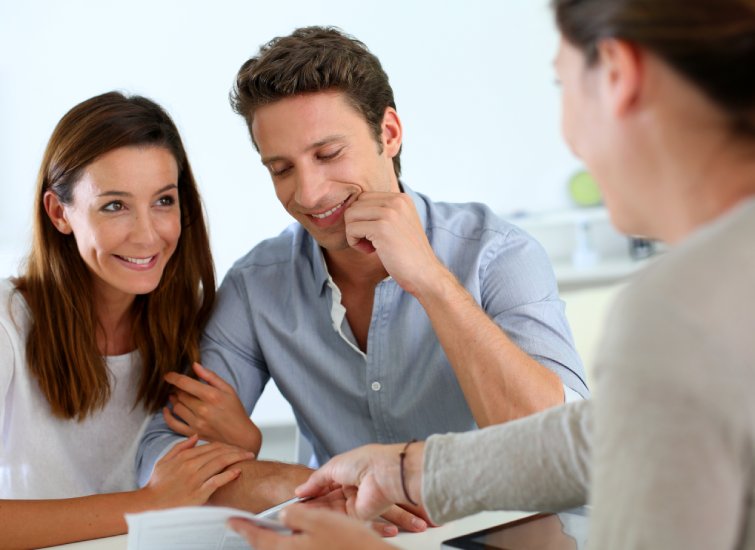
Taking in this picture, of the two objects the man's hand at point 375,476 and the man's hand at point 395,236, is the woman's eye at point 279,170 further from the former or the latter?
the man's hand at point 375,476

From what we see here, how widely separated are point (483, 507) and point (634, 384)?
0.43 metres

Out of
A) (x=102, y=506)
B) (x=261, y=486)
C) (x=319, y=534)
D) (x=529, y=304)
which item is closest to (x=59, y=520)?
(x=102, y=506)

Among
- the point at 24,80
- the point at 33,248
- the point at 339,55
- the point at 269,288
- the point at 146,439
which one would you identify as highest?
the point at 24,80

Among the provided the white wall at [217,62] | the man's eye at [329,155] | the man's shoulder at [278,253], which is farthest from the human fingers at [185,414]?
the white wall at [217,62]

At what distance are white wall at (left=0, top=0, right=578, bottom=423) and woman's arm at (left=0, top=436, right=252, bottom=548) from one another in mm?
2506

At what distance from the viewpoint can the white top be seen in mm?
1895

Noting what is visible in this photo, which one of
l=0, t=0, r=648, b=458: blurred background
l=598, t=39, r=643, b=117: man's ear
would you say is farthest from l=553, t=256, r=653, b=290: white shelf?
l=598, t=39, r=643, b=117: man's ear

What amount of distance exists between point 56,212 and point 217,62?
2.32 meters

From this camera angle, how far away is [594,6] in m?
0.78

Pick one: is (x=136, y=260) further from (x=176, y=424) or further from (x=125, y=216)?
(x=176, y=424)

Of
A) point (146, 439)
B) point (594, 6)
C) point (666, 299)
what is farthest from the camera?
point (146, 439)

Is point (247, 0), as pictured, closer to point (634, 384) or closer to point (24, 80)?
point (24, 80)

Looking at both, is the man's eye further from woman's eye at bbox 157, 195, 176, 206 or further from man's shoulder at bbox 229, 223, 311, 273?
woman's eye at bbox 157, 195, 176, 206

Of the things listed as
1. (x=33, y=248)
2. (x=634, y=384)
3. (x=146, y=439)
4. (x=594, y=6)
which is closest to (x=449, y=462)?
(x=634, y=384)
